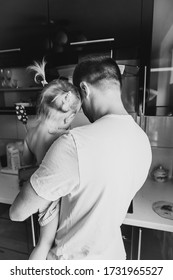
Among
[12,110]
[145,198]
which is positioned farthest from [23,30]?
[145,198]

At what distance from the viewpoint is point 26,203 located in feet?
2.00

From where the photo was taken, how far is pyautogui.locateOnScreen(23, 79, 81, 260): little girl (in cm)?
78

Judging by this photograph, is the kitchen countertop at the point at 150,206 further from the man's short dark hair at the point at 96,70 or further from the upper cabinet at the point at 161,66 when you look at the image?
the man's short dark hair at the point at 96,70

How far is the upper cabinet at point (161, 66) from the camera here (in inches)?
41.1

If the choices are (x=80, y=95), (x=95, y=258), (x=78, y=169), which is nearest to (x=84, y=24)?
(x=80, y=95)

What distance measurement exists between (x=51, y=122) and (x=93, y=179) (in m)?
0.50

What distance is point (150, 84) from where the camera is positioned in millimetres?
1124

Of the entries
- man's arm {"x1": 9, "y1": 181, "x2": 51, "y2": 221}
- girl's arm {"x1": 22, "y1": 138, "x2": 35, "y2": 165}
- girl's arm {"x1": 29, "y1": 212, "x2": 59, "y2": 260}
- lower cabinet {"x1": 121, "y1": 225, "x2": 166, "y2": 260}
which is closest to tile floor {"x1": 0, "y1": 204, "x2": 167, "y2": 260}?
lower cabinet {"x1": 121, "y1": 225, "x2": 166, "y2": 260}

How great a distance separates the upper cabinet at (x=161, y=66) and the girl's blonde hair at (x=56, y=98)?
0.54 m

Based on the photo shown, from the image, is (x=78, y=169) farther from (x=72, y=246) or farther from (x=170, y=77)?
(x=170, y=77)

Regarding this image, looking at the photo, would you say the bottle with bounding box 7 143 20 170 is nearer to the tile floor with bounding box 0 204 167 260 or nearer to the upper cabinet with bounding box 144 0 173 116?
the tile floor with bounding box 0 204 167 260
